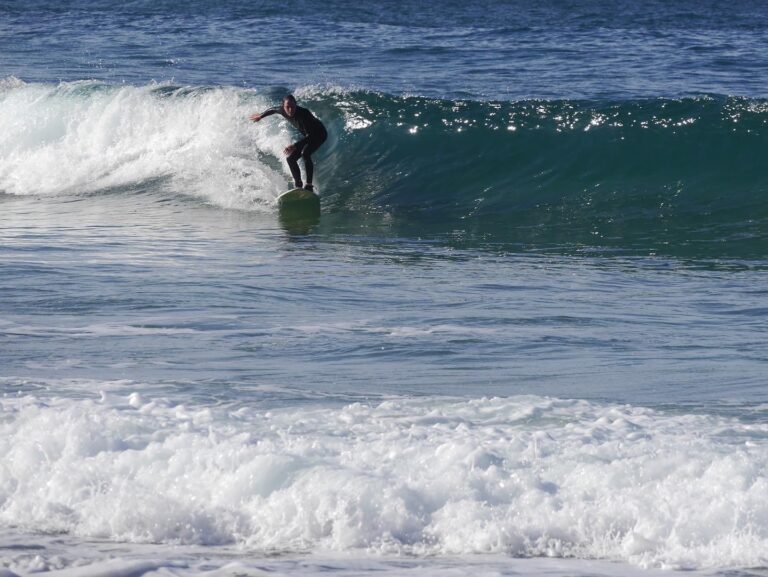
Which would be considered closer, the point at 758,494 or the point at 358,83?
the point at 758,494

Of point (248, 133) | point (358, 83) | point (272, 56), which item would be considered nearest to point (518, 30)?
point (272, 56)

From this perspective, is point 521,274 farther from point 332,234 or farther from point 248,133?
point 248,133

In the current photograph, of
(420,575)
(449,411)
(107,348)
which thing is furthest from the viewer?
(107,348)

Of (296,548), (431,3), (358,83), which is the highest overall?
(431,3)

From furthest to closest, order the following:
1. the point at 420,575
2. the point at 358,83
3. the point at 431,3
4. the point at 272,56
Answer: the point at 431,3
the point at 272,56
the point at 358,83
the point at 420,575

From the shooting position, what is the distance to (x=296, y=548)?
14.7 feet

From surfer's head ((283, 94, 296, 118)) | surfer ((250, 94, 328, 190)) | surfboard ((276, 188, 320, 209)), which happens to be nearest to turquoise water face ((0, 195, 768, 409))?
surfboard ((276, 188, 320, 209))

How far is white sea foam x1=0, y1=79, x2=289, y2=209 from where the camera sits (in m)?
16.0

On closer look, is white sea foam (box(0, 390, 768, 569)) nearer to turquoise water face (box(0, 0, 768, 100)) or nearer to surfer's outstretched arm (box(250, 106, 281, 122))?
surfer's outstretched arm (box(250, 106, 281, 122))

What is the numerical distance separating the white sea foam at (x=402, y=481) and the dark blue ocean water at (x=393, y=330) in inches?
0.6

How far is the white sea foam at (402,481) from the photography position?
4484 mm

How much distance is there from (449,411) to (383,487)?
0.97 metres

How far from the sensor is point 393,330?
7383 mm

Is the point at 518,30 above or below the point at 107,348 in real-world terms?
above
